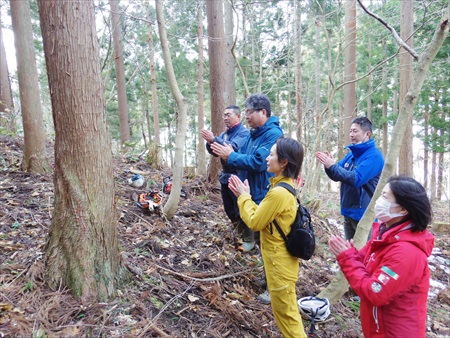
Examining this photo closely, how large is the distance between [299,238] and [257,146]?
137 cm

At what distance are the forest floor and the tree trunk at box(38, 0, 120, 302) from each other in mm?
207

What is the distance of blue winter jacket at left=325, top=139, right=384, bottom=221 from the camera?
3725mm

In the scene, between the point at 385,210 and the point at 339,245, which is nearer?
the point at 385,210

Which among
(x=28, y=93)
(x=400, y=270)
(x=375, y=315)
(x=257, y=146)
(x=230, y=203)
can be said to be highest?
(x=28, y=93)

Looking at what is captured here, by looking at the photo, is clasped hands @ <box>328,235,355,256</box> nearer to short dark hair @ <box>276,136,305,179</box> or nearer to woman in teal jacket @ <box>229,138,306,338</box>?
woman in teal jacket @ <box>229,138,306,338</box>

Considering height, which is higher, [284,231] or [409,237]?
[409,237]

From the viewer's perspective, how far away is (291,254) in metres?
2.63

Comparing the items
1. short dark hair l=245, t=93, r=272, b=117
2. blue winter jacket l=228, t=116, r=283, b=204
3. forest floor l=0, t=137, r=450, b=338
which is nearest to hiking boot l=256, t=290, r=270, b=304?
forest floor l=0, t=137, r=450, b=338

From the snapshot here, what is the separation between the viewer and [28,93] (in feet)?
18.8

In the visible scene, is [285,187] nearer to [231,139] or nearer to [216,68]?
[231,139]

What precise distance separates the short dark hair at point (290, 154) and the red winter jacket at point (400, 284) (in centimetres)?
92

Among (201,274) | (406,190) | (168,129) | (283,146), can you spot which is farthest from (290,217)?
(168,129)

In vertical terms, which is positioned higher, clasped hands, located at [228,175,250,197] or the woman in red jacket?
clasped hands, located at [228,175,250,197]

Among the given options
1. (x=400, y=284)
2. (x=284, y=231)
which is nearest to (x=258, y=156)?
(x=284, y=231)
